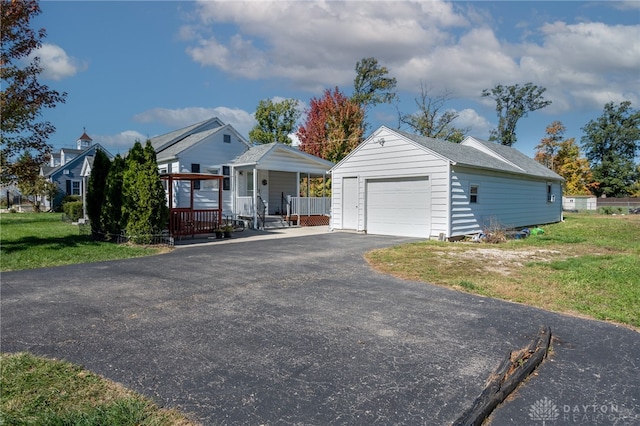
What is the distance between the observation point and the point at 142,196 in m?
11.5

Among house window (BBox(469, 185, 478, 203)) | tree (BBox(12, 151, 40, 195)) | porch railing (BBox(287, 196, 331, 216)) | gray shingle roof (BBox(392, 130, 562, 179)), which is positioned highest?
gray shingle roof (BBox(392, 130, 562, 179))

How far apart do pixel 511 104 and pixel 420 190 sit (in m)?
35.2

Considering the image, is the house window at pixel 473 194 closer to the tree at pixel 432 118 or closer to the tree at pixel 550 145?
the tree at pixel 432 118

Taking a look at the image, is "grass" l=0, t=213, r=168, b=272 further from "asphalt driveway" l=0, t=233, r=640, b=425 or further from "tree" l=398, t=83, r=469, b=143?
"tree" l=398, t=83, r=469, b=143

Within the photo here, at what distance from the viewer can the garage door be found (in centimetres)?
1387

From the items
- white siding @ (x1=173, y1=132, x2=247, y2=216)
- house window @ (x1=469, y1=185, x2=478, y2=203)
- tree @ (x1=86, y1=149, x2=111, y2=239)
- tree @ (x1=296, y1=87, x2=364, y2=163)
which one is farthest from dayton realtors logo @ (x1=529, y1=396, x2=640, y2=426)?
tree @ (x1=296, y1=87, x2=364, y2=163)

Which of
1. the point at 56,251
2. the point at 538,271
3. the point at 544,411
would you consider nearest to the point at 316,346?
the point at 544,411

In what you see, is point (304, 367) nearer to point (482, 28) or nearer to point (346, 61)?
point (482, 28)

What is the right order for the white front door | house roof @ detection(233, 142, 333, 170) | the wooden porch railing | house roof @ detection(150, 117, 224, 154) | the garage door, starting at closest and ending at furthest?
the wooden porch railing, the garage door, the white front door, house roof @ detection(233, 142, 333, 170), house roof @ detection(150, 117, 224, 154)

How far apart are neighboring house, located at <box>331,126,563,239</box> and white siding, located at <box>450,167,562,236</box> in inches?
1.4

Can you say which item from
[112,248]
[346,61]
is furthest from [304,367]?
[346,61]

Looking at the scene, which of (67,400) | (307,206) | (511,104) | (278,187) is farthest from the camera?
(511,104)

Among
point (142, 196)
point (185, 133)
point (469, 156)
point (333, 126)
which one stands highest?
point (333, 126)

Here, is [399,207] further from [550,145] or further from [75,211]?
[550,145]
